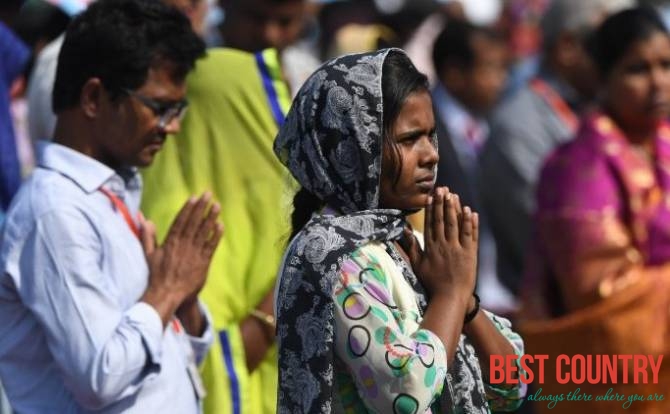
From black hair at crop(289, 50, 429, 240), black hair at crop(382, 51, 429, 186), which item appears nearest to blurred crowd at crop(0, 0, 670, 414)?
black hair at crop(289, 50, 429, 240)

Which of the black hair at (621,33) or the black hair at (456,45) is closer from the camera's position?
the black hair at (621,33)

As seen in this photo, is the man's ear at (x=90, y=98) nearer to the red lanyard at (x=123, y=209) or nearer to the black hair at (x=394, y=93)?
the red lanyard at (x=123, y=209)

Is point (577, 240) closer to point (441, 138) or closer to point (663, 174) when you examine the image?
point (663, 174)

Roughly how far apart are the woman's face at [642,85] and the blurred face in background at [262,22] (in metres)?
1.44

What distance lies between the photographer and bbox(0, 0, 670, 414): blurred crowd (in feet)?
16.0

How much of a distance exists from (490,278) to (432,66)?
6.12 feet

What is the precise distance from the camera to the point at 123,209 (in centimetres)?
416

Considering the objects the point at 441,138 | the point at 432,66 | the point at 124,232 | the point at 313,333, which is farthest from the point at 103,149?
the point at 432,66

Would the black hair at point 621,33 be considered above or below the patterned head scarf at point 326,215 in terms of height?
below

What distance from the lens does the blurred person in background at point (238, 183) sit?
486 centimetres

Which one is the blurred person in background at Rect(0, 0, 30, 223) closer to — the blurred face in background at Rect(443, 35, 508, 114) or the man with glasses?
the man with glasses

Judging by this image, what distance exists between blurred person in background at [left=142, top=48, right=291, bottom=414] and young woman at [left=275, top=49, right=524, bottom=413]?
4.65 ft

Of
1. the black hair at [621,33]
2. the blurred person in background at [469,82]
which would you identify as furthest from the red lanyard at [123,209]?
the blurred person in background at [469,82]

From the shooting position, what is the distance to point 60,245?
386 centimetres
